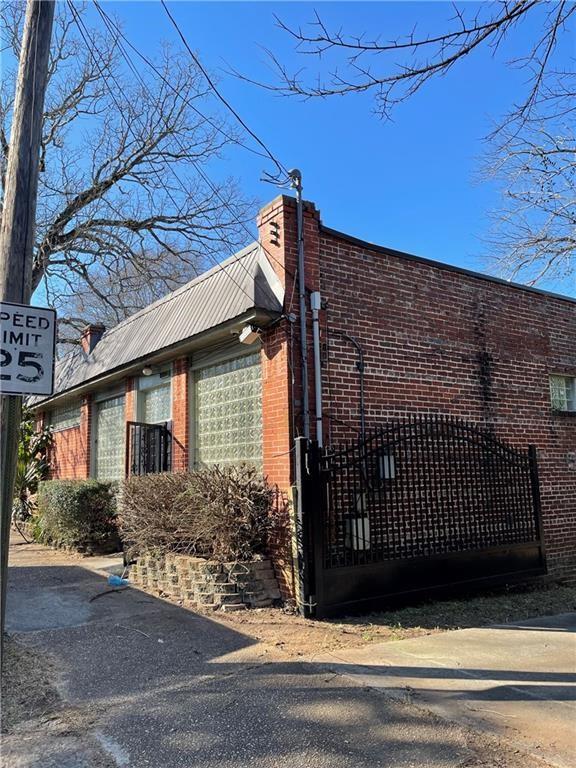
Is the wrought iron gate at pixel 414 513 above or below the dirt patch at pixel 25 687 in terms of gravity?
above

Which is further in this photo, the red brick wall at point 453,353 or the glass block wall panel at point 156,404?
the glass block wall panel at point 156,404

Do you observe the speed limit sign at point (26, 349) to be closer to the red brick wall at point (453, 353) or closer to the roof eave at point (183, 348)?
the roof eave at point (183, 348)

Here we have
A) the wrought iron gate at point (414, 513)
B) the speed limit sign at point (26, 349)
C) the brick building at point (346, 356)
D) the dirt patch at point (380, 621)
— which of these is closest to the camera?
the speed limit sign at point (26, 349)

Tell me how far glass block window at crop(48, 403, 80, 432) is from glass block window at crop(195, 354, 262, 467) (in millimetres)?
7318

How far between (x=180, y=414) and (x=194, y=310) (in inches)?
71.5

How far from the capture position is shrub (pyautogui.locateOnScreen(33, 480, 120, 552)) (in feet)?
38.8

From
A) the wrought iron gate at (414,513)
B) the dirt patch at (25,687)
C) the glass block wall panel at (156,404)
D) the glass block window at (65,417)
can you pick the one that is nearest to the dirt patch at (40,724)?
the dirt patch at (25,687)

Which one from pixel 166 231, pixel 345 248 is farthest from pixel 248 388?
pixel 166 231

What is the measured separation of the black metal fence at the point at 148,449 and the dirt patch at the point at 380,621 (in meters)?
4.08

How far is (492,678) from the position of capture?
4.95 metres

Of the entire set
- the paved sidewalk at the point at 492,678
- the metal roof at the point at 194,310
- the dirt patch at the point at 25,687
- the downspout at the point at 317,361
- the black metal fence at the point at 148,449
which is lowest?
the paved sidewalk at the point at 492,678

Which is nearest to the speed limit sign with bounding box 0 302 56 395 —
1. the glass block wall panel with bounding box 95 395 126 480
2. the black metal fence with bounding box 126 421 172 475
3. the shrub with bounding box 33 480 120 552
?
the black metal fence with bounding box 126 421 172 475

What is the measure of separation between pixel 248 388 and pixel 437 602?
3773mm

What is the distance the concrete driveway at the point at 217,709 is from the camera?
12.0ft
